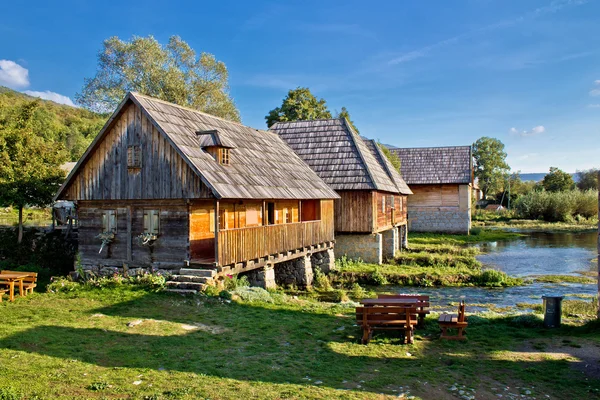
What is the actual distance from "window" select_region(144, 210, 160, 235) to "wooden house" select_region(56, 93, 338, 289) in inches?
1.3

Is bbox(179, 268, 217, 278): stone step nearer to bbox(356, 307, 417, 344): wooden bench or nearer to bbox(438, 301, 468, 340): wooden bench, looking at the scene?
bbox(356, 307, 417, 344): wooden bench

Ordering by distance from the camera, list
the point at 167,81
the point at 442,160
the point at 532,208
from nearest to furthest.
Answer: the point at 167,81 < the point at 442,160 < the point at 532,208

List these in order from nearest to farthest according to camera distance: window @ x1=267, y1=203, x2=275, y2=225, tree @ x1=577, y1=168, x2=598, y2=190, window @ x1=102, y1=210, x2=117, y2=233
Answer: window @ x1=102, y1=210, x2=117, y2=233, window @ x1=267, y1=203, x2=275, y2=225, tree @ x1=577, y1=168, x2=598, y2=190

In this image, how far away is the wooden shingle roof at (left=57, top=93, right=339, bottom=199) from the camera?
52.0 ft

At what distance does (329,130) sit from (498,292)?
12899 millimetres

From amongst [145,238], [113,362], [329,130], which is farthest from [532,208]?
[113,362]

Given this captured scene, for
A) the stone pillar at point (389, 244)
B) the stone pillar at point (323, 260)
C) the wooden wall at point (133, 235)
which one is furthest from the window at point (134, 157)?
the stone pillar at point (389, 244)

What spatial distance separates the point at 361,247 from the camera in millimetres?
25828

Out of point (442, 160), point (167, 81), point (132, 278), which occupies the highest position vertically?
point (167, 81)

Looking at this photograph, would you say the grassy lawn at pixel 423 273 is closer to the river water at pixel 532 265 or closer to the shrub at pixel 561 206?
the river water at pixel 532 265

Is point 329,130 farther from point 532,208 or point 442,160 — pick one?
point 532,208

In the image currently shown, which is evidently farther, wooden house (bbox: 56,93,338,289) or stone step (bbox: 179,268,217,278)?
wooden house (bbox: 56,93,338,289)

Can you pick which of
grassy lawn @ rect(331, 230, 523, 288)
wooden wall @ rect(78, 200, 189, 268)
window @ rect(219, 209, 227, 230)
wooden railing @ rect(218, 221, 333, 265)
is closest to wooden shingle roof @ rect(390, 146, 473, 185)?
grassy lawn @ rect(331, 230, 523, 288)

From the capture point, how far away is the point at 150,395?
7387 mm
